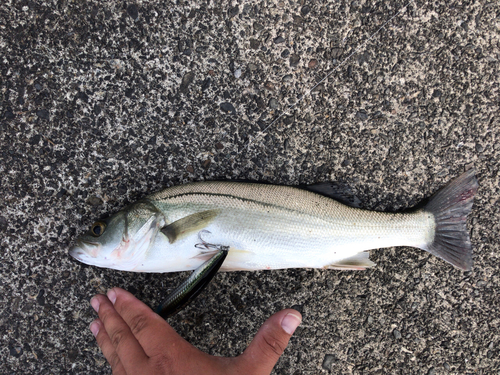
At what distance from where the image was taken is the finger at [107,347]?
1.81m

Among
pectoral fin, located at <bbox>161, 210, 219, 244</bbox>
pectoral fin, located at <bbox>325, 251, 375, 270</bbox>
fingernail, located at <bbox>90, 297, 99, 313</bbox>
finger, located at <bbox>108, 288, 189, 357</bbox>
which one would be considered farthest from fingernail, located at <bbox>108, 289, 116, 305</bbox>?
pectoral fin, located at <bbox>325, 251, 375, 270</bbox>

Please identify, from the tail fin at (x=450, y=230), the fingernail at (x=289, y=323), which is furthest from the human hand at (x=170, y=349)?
the tail fin at (x=450, y=230)

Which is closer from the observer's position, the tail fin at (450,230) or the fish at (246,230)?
the fish at (246,230)

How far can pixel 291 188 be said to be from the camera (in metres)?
1.97

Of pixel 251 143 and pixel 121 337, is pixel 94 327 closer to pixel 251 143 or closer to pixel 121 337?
pixel 121 337

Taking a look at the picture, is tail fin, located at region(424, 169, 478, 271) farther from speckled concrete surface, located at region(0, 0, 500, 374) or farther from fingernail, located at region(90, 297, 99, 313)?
fingernail, located at region(90, 297, 99, 313)

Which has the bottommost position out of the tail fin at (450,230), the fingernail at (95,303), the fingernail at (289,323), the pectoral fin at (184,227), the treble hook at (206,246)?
the fingernail at (95,303)

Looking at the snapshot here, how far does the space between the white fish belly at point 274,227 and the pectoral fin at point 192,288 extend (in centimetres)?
14

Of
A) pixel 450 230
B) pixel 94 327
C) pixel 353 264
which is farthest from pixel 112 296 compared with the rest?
pixel 450 230

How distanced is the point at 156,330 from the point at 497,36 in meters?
3.06

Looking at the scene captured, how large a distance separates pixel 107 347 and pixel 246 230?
1.16m

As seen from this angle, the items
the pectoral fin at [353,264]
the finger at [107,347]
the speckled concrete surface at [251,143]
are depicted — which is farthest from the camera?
the speckled concrete surface at [251,143]

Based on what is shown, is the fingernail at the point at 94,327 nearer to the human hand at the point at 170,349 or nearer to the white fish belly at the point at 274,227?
the human hand at the point at 170,349

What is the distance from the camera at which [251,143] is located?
2188 mm
